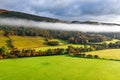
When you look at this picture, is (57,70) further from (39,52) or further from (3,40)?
(3,40)

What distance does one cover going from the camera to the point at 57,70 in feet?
283

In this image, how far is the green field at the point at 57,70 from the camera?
75.8m

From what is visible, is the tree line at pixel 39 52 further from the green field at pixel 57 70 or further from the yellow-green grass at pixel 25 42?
the yellow-green grass at pixel 25 42

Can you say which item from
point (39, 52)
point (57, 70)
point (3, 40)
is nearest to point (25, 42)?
point (3, 40)

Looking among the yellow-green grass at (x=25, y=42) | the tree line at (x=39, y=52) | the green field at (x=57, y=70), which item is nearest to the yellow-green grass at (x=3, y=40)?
the yellow-green grass at (x=25, y=42)

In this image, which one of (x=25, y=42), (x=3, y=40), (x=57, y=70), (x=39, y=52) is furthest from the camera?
(x=25, y=42)

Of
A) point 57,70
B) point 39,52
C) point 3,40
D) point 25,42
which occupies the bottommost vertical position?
point 57,70

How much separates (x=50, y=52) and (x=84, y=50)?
26341 mm

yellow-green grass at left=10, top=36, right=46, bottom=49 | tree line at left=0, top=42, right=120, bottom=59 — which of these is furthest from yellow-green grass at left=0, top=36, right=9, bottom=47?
tree line at left=0, top=42, right=120, bottom=59

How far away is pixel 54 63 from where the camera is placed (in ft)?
327

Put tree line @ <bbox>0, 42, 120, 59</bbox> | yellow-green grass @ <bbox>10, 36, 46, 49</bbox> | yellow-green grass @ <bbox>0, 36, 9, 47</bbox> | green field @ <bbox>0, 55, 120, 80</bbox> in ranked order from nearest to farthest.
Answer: green field @ <bbox>0, 55, 120, 80</bbox>
tree line @ <bbox>0, 42, 120, 59</bbox>
yellow-green grass @ <bbox>0, 36, 9, 47</bbox>
yellow-green grass @ <bbox>10, 36, 46, 49</bbox>

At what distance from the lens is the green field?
75.8 m

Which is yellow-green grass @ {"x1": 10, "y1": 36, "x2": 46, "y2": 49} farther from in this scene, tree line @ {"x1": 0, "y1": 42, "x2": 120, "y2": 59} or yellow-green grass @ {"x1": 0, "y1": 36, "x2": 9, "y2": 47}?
tree line @ {"x1": 0, "y1": 42, "x2": 120, "y2": 59}

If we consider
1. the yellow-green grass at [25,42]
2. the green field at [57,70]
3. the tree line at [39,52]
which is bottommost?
the green field at [57,70]
